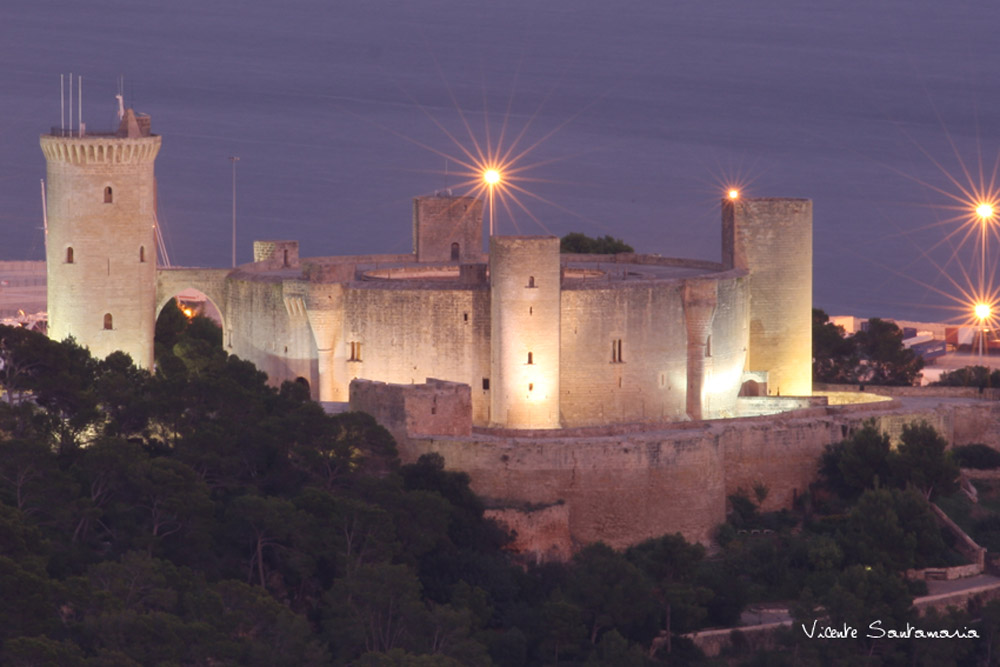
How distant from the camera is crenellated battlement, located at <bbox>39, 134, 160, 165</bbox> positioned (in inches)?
2288

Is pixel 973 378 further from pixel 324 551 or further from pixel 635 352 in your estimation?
pixel 324 551

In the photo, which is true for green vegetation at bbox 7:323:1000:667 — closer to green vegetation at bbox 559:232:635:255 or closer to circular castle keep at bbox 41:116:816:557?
circular castle keep at bbox 41:116:816:557

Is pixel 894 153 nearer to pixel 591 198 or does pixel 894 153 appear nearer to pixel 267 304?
pixel 591 198

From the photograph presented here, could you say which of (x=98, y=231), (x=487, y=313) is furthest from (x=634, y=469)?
(x=98, y=231)

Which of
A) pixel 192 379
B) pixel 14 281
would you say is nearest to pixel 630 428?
pixel 192 379

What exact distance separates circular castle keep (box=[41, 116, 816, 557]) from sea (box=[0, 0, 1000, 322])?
162 feet

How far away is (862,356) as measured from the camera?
72000mm

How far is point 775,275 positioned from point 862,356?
37.1 feet

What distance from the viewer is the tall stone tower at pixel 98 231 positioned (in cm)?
5834

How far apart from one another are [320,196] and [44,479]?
86644mm

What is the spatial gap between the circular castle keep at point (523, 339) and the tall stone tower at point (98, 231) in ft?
0.16

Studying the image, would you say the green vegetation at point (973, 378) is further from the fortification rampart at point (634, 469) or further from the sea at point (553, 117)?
the sea at point (553, 117)

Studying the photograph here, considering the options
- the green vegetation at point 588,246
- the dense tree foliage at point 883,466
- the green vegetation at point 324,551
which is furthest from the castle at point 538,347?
the green vegetation at point 588,246

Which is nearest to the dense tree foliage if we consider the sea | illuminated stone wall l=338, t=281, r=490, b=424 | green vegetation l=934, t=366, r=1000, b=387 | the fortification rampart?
the fortification rampart
